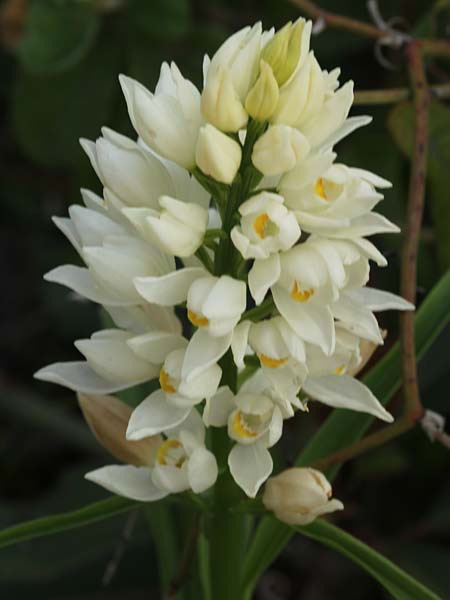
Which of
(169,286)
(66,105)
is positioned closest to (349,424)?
(169,286)

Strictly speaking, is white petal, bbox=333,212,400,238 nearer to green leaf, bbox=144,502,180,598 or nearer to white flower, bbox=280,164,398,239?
white flower, bbox=280,164,398,239

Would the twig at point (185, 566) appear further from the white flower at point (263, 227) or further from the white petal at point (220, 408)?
the white flower at point (263, 227)

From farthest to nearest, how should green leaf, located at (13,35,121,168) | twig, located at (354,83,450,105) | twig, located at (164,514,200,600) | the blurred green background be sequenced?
1. green leaf, located at (13,35,121,168)
2. the blurred green background
3. twig, located at (354,83,450,105)
4. twig, located at (164,514,200,600)

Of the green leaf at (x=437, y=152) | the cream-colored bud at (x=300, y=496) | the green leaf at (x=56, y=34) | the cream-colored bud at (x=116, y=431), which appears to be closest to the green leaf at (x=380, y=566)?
the cream-colored bud at (x=300, y=496)

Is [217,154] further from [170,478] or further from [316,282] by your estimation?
[170,478]

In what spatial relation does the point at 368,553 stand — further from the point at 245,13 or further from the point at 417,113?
the point at 245,13

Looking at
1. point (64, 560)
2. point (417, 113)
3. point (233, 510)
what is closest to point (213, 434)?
point (233, 510)

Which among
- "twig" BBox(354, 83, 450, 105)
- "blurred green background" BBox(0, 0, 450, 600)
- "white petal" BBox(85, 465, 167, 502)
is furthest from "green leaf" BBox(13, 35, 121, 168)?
"white petal" BBox(85, 465, 167, 502)
